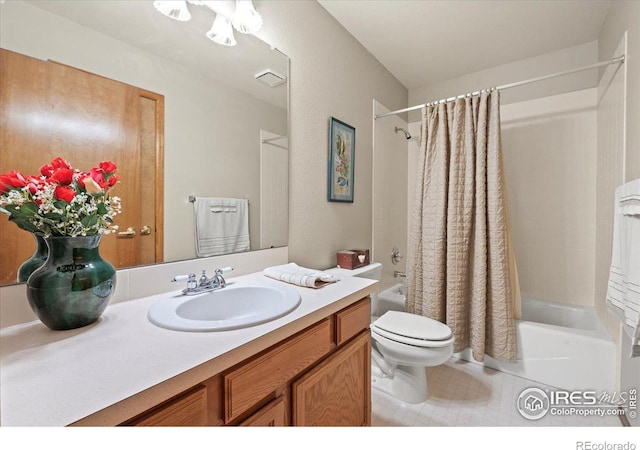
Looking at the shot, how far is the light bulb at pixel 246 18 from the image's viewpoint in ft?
3.97

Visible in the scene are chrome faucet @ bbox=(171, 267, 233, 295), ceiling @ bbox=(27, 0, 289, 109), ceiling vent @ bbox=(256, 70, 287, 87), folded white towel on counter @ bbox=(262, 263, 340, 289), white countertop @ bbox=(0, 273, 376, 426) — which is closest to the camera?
white countertop @ bbox=(0, 273, 376, 426)

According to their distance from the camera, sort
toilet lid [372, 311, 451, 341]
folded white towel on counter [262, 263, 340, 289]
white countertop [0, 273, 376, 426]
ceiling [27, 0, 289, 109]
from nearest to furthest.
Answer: white countertop [0, 273, 376, 426] → ceiling [27, 0, 289, 109] → folded white towel on counter [262, 263, 340, 289] → toilet lid [372, 311, 451, 341]

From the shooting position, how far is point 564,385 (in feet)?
5.35

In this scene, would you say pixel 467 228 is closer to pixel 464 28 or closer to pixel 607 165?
pixel 607 165

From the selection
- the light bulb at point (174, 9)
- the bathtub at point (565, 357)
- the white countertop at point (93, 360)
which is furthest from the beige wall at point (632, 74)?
the light bulb at point (174, 9)

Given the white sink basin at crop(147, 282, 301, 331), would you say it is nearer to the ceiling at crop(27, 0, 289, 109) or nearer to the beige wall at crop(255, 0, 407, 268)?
the beige wall at crop(255, 0, 407, 268)

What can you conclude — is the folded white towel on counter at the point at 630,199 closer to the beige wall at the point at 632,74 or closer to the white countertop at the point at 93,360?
the beige wall at the point at 632,74

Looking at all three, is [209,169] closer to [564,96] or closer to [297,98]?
[297,98]

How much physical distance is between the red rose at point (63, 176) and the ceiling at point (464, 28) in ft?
5.65

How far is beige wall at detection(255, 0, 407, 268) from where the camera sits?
5.07 ft

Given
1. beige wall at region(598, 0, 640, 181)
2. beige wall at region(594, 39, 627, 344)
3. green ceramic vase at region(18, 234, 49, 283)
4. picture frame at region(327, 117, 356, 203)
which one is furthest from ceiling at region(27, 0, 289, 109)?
beige wall at region(594, 39, 627, 344)

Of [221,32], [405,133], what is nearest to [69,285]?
[221,32]

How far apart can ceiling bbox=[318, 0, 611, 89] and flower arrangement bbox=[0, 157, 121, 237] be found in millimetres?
1721

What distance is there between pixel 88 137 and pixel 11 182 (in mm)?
249
